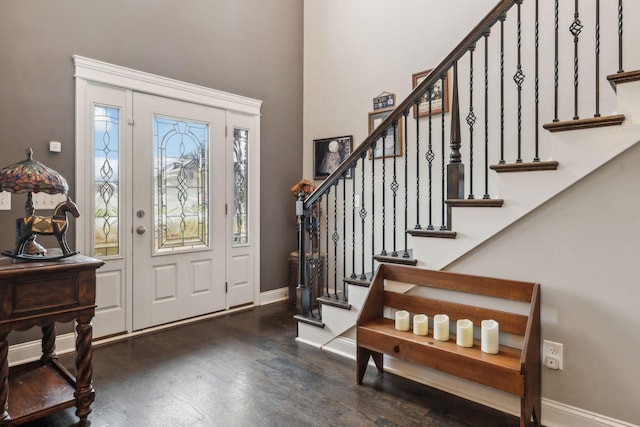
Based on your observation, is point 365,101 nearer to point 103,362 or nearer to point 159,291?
point 159,291

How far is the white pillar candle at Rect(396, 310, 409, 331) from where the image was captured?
2314 millimetres

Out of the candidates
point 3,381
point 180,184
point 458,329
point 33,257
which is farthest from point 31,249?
point 458,329

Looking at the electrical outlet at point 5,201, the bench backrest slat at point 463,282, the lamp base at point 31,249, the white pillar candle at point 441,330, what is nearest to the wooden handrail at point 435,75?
the bench backrest slat at point 463,282

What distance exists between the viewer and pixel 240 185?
411cm

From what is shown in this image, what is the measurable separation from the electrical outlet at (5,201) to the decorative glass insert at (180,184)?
41.8 inches

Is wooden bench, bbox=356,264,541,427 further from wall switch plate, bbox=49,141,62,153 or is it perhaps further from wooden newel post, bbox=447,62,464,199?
wall switch plate, bbox=49,141,62,153

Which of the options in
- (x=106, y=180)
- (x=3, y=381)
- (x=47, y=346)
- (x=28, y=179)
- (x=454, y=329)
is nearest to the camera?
(x=3, y=381)

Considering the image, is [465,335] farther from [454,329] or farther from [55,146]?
[55,146]

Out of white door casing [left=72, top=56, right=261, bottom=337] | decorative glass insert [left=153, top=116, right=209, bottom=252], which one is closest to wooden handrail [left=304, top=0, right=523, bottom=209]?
decorative glass insert [left=153, top=116, right=209, bottom=252]

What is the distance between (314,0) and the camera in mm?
4566

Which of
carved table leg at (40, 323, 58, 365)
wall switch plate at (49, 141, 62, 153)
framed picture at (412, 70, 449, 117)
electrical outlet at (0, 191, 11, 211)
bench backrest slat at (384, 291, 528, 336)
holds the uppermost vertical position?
framed picture at (412, 70, 449, 117)

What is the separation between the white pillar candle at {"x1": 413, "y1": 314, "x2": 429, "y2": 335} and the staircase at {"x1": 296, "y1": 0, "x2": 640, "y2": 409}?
33 cm

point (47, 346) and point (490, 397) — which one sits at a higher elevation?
point (47, 346)

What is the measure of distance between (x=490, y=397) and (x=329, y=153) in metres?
3.04
